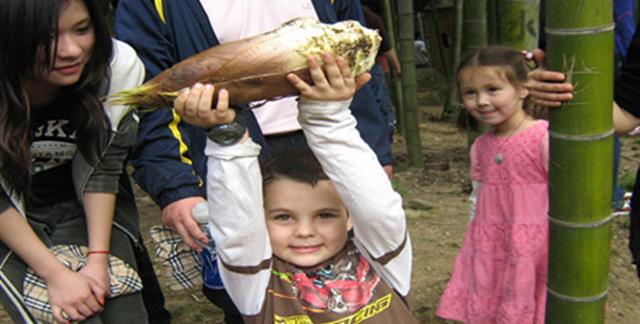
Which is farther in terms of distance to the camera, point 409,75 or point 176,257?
point 409,75

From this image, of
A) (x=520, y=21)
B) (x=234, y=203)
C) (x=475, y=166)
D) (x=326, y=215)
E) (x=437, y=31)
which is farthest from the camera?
(x=437, y=31)

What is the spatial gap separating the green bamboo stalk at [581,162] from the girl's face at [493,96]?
3.65ft

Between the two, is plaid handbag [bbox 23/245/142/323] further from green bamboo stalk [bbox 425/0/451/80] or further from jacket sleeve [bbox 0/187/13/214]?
green bamboo stalk [bbox 425/0/451/80]

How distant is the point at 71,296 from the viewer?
1860 mm

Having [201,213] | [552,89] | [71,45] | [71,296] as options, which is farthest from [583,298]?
[71,45]

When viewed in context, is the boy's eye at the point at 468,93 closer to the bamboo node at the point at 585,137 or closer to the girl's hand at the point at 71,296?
the bamboo node at the point at 585,137

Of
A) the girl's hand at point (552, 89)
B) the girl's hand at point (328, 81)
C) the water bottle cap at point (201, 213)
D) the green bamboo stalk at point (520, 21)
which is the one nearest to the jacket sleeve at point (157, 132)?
the water bottle cap at point (201, 213)

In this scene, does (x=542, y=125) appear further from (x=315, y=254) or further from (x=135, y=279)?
(x=135, y=279)

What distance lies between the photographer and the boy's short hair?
5.57 feet

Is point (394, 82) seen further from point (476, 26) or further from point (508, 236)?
point (508, 236)

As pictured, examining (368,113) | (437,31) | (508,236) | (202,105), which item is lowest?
(437,31)

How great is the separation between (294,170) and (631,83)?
96cm

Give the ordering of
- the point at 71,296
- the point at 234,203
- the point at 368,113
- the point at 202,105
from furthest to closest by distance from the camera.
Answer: the point at 368,113 → the point at 71,296 → the point at 234,203 → the point at 202,105

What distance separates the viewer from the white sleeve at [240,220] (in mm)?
1464
